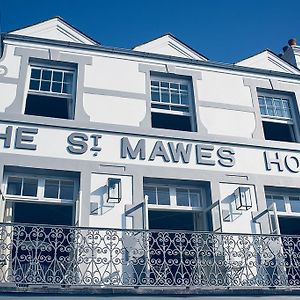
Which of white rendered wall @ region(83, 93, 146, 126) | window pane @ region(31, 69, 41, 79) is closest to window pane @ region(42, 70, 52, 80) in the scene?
window pane @ region(31, 69, 41, 79)

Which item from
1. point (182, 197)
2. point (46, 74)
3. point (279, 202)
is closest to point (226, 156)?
point (182, 197)

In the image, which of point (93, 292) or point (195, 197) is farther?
point (195, 197)

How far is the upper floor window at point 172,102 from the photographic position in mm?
11070

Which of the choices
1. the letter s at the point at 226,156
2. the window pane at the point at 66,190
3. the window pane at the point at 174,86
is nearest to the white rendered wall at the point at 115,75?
the window pane at the point at 174,86

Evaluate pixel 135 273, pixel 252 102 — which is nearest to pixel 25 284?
pixel 135 273

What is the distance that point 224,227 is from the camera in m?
9.67

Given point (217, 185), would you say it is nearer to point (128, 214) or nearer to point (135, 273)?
point (128, 214)

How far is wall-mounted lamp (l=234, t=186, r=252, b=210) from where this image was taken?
9.88 m

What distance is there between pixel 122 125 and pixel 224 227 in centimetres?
300

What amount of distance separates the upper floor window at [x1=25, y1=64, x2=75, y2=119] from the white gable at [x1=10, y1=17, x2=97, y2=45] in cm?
83

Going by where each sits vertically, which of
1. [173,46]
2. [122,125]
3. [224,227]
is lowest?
[224,227]

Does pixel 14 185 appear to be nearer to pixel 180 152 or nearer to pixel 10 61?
pixel 10 61

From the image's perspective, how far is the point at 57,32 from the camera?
1133 centimetres

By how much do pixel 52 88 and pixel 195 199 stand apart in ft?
13.0
